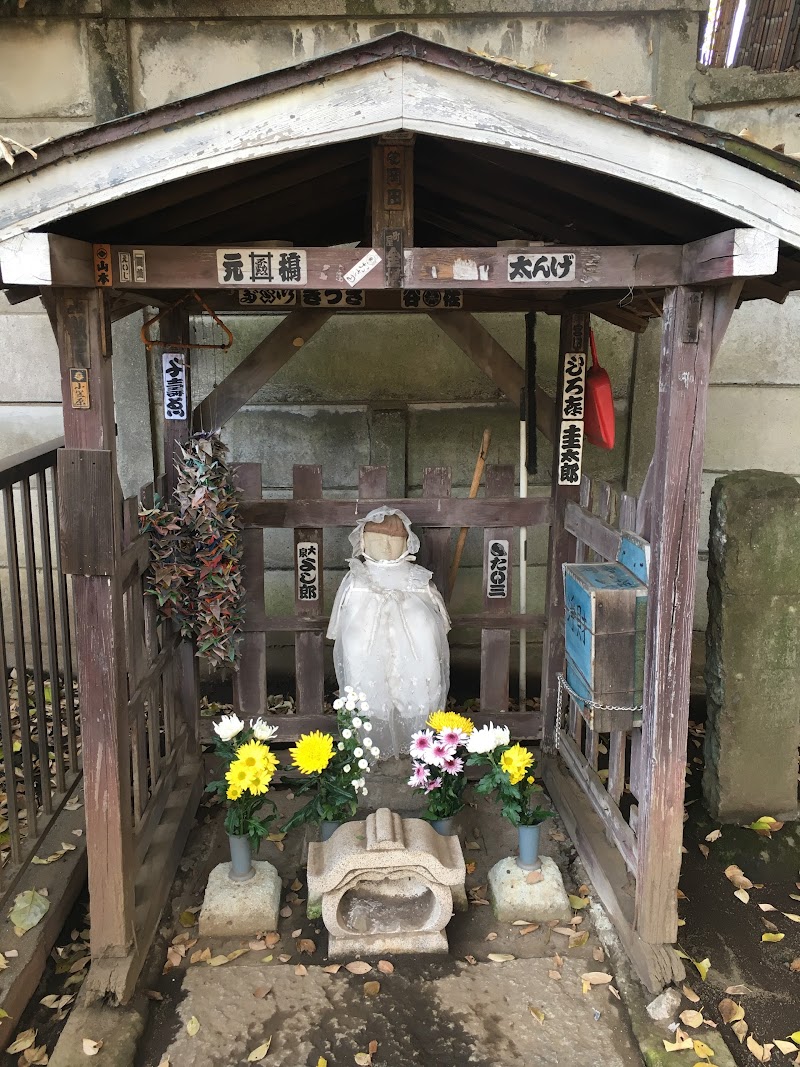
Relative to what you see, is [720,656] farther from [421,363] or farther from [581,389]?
[421,363]

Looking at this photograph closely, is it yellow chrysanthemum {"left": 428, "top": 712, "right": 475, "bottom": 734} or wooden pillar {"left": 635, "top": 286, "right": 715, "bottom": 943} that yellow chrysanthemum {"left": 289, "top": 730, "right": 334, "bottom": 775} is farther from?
wooden pillar {"left": 635, "top": 286, "right": 715, "bottom": 943}

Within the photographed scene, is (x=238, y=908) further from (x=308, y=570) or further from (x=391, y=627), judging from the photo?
(x=308, y=570)

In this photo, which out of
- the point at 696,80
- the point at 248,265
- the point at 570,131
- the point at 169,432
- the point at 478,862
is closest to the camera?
the point at 570,131

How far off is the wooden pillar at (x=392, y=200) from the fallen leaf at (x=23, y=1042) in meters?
3.79

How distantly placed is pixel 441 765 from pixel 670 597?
5.30 feet

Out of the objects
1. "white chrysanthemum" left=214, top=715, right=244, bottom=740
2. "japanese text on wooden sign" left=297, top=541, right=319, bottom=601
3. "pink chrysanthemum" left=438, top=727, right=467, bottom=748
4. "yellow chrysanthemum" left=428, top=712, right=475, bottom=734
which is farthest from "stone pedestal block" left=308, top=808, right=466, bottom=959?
"japanese text on wooden sign" left=297, top=541, right=319, bottom=601

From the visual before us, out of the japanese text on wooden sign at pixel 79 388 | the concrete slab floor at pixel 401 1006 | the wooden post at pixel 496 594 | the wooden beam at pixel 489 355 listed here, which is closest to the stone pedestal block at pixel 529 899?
the concrete slab floor at pixel 401 1006

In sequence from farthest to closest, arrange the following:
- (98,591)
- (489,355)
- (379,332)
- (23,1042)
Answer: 1. (379,332)
2. (489,355)
3. (98,591)
4. (23,1042)

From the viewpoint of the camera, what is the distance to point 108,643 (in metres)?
3.60

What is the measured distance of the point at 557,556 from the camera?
212 inches

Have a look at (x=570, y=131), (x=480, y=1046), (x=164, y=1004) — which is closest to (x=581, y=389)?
(x=570, y=131)

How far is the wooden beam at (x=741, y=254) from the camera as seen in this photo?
3049mm

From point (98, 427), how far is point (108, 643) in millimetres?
1013

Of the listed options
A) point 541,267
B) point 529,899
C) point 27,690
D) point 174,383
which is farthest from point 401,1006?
point 174,383
